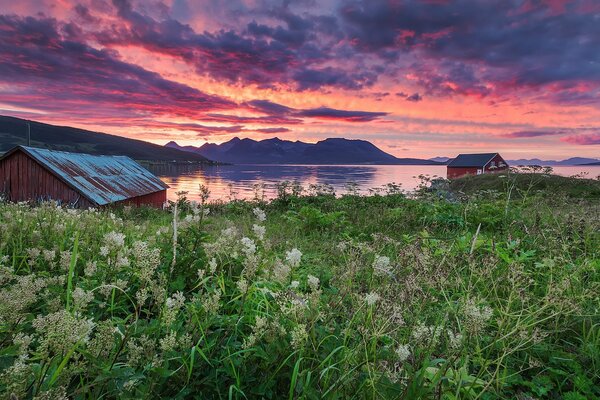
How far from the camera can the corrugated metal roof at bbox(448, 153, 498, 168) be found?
7538 cm

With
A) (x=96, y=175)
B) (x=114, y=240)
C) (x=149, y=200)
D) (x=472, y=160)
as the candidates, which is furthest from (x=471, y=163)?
(x=114, y=240)

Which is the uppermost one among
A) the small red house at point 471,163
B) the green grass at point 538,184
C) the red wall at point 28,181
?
the small red house at point 471,163

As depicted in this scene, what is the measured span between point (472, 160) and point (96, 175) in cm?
7459

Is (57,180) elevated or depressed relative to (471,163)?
depressed

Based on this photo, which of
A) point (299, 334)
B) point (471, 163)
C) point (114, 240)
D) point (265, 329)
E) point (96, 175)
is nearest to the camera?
point (299, 334)

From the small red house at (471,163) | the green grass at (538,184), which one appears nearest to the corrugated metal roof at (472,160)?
the small red house at (471,163)

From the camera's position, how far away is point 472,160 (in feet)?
257

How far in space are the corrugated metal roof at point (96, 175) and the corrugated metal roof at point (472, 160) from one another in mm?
66646

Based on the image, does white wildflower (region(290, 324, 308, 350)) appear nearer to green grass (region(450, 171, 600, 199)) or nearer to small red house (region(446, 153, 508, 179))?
green grass (region(450, 171, 600, 199))

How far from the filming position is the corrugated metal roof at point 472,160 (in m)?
75.4

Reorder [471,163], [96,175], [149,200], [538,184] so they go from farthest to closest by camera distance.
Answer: [471,163], [149,200], [538,184], [96,175]

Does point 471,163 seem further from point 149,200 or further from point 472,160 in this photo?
point 149,200

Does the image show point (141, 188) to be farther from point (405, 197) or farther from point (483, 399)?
point (483, 399)

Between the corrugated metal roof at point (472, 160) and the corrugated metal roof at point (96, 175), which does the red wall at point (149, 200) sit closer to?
the corrugated metal roof at point (96, 175)
